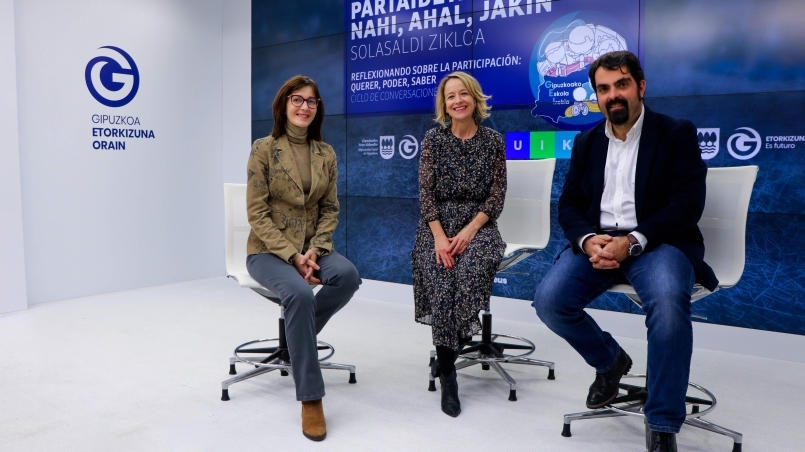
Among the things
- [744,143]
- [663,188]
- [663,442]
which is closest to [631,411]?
[663,442]

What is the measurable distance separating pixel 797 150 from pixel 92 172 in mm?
4826

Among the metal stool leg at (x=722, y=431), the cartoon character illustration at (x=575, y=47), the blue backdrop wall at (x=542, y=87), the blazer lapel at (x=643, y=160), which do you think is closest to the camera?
the metal stool leg at (x=722, y=431)

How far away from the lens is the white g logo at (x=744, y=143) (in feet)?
12.3

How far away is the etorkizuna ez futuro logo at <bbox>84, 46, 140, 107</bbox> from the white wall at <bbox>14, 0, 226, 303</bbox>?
51mm

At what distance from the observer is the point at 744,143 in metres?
3.79

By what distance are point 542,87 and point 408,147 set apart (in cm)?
115

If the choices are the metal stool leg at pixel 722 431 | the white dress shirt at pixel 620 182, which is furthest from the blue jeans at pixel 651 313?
the metal stool leg at pixel 722 431

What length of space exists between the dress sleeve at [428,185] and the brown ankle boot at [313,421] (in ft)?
3.14

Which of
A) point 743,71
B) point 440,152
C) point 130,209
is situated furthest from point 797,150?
point 130,209

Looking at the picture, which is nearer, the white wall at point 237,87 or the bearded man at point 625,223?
the bearded man at point 625,223

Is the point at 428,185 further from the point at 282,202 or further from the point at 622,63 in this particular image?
the point at 622,63

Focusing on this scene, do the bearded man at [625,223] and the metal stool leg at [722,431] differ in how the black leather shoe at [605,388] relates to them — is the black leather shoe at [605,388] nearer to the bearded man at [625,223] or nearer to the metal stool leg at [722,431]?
the bearded man at [625,223]

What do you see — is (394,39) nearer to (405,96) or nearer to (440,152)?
(405,96)

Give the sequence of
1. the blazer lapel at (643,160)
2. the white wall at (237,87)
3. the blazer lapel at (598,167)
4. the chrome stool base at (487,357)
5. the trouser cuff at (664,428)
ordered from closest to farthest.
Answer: the trouser cuff at (664,428), the blazer lapel at (643,160), the blazer lapel at (598,167), the chrome stool base at (487,357), the white wall at (237,87)
